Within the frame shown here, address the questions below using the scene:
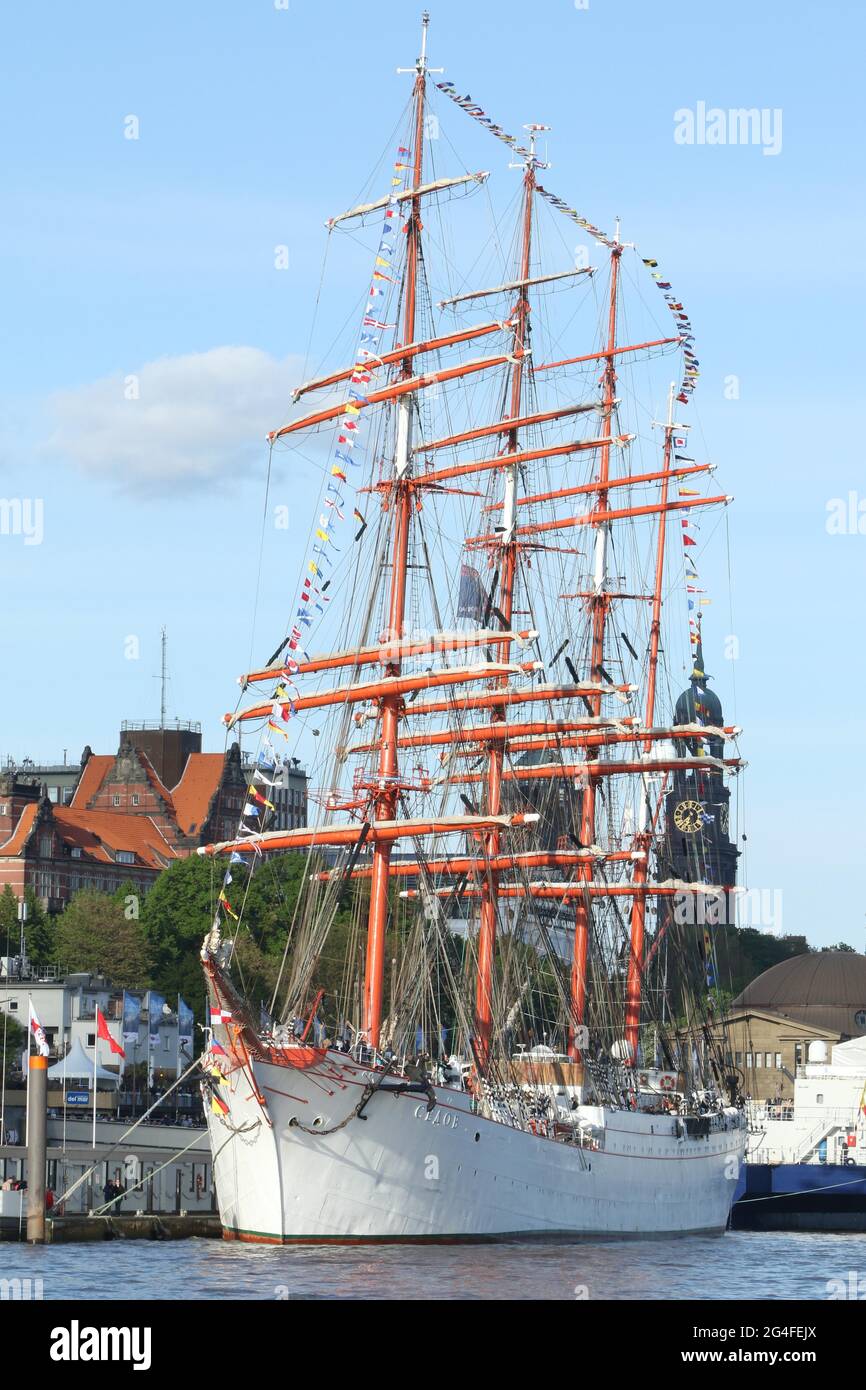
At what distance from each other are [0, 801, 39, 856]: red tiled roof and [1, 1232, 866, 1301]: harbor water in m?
107

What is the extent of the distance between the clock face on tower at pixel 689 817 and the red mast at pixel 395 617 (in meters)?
29.0

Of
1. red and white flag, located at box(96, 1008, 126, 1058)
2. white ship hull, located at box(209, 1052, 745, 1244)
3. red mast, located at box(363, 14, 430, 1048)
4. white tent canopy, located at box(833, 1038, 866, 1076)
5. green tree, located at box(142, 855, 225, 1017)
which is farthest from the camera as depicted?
white tent canopy, located at box(833, 1038, 866, 1076)

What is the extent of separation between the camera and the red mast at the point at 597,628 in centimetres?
10262

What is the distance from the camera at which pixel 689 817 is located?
128 metres

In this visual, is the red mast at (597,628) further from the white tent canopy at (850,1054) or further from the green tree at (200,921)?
the white tent canopy at (850,1054)

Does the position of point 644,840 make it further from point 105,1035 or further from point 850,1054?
point 850,1054

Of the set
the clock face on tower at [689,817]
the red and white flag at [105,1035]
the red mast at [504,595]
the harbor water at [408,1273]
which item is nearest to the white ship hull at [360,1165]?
the harbor water at [408,1273]

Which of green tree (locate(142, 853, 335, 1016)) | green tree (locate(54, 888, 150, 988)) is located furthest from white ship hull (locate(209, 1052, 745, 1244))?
green tree (locate(54, 888, 150, 988))

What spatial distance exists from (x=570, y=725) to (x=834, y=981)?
318 ft

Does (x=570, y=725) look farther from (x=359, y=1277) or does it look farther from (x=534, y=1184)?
(x=359, y=1277)

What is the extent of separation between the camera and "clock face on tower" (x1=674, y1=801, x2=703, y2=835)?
367 ft

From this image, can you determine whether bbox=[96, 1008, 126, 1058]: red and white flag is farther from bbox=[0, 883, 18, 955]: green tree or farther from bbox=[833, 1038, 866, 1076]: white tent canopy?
bbox=[833, 1038, 866, 1076]: white tent canopy

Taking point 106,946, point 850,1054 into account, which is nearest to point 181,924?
point 106,946
